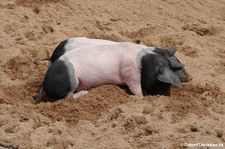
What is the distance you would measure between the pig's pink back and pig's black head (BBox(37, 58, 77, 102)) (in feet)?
0.21

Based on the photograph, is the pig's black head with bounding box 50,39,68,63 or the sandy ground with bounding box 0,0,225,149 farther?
the pig's black head with bounding box 50,39,68,63

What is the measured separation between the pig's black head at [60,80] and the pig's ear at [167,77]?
2.39 ft

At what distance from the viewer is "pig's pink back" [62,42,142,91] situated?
4.24m

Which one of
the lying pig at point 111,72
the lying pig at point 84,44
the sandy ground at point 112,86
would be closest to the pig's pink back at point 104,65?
the lying pig at point 111,72

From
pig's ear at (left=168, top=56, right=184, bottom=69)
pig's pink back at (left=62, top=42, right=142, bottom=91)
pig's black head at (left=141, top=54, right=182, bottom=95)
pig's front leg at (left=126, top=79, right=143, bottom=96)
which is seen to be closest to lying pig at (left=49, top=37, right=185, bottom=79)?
pig's ear at (left=168, top=56, right=184, bottom=69)

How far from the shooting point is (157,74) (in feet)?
13.7

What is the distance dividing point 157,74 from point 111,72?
39 centimetres

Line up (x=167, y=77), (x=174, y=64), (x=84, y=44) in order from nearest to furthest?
(x=167, y=77) → (x=174, y=64) → (x=84, y=44)

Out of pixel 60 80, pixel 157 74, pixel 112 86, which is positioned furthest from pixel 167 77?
pixel 60 80

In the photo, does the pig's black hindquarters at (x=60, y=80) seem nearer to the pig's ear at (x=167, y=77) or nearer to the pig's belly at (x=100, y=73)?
the pig's belly at (x=100, y=73)

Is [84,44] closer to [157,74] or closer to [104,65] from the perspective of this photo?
[104,65]

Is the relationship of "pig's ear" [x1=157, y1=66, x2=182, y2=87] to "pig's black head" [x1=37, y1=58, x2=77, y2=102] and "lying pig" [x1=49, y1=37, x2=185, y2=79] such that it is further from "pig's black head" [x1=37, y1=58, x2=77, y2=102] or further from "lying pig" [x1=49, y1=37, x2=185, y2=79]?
"pig's black head" [x1=37, y1=58, x2=77, y2=102]

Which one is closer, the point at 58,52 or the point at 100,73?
the point at 100,73

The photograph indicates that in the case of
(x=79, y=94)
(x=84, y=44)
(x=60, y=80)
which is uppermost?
(x=84, y=44)
